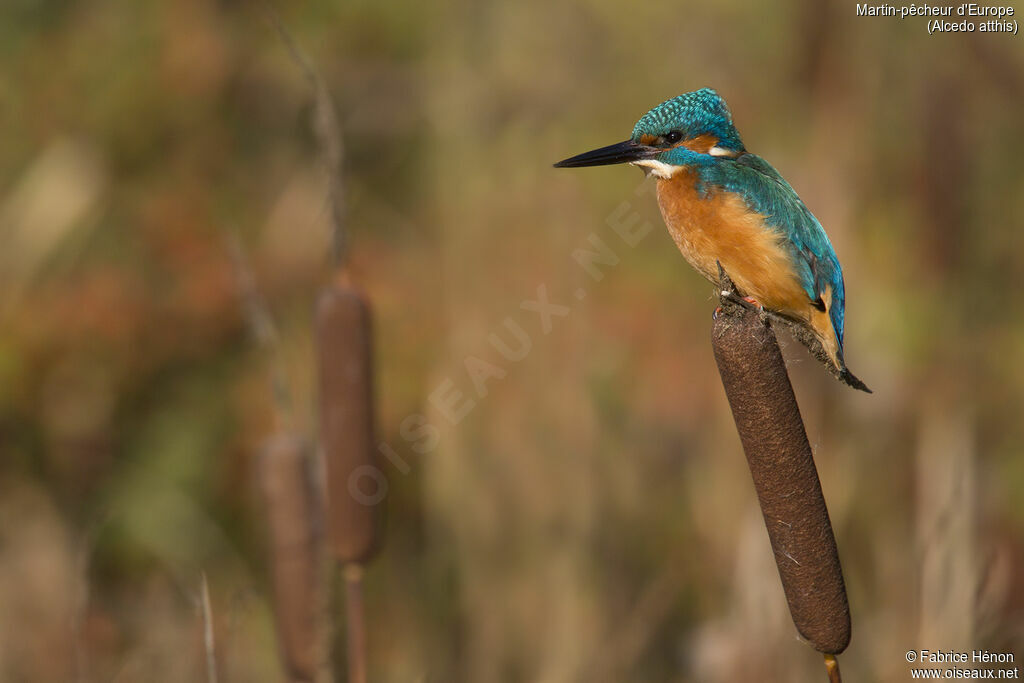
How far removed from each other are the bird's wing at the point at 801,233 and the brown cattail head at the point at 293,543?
751 millimetres

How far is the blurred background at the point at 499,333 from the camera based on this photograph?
8.70ft

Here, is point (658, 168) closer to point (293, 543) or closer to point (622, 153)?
point (622, 153)

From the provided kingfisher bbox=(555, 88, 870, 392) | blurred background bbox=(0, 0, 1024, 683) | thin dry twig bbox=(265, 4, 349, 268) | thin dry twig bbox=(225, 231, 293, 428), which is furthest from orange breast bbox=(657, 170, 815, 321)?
blurred background bbox=(0, 0, 1024, 683)

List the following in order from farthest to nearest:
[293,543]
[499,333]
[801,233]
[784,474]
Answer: [499,333] → [293,543] → [801,233] → [784,474]

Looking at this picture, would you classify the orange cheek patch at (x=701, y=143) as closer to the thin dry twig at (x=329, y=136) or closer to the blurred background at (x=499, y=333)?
the thin dry twig at (x=329, y=136)

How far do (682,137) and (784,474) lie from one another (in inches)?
23.0

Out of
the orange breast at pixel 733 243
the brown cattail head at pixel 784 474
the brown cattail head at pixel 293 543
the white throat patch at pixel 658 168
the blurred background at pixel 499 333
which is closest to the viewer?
the brown cattail head at pixel 784 474

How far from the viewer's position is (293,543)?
1.61 metres

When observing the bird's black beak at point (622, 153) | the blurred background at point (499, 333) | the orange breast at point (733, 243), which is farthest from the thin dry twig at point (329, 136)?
the blurred background at point (499, 333)

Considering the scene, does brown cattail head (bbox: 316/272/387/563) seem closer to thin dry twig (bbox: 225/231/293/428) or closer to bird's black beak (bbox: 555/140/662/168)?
thin dry twig (bbox: 225/231/293/428)

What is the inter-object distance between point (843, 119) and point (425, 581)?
5.40ft

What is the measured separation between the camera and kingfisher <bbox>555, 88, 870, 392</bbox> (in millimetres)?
1386

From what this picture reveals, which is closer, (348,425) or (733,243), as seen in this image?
(733,243)

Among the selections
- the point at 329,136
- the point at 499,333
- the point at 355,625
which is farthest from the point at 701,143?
the point at 499,333
